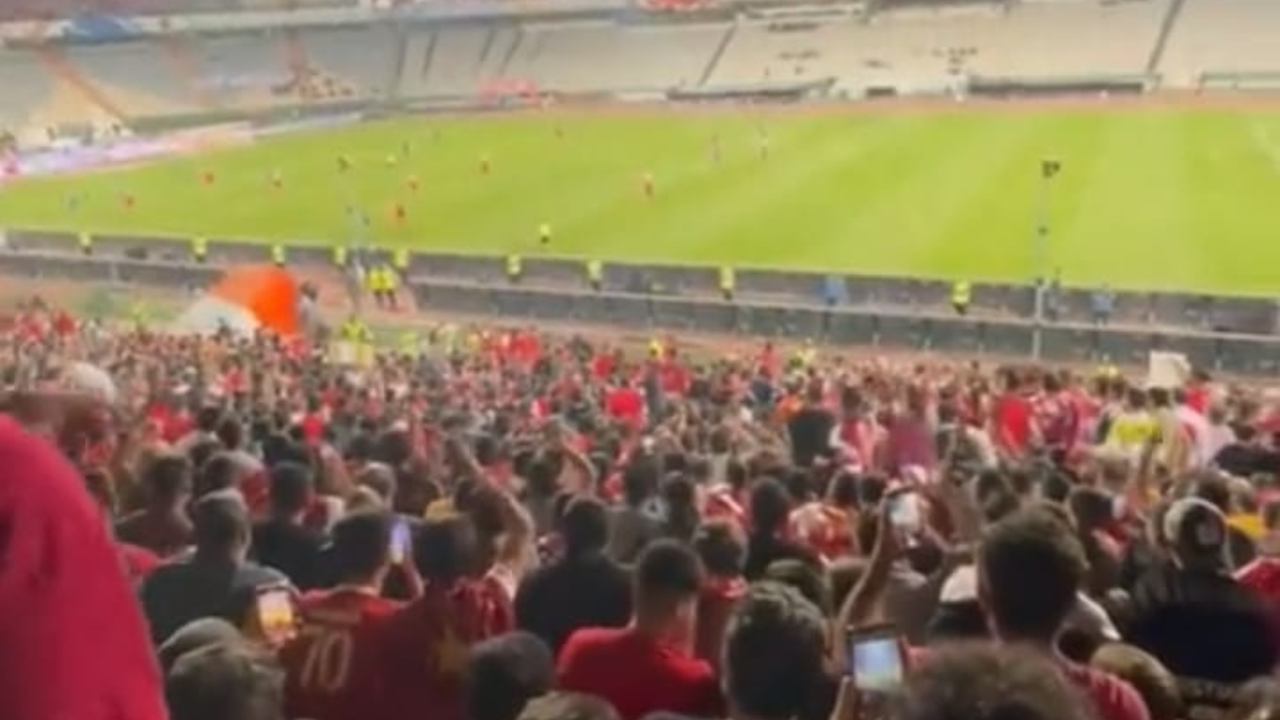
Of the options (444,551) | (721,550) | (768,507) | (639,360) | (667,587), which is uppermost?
(639,360)

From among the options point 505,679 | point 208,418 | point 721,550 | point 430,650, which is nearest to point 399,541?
point 430,650

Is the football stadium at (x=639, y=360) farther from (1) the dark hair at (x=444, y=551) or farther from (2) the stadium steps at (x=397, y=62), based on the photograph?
(2) the stadium steps at (x=397, y=62)

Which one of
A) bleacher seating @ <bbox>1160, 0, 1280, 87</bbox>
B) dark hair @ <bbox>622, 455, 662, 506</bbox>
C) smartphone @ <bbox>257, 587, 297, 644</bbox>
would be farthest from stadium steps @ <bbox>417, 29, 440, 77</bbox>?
smartphone @ <bbox>257, 587, 297, 644</bbox>

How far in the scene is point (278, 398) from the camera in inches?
766

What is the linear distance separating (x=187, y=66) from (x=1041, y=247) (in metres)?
49.3

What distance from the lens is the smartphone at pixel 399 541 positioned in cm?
625

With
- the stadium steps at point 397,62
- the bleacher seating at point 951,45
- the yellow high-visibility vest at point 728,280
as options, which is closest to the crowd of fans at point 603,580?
the yellow high-visibility vest at point 728,280

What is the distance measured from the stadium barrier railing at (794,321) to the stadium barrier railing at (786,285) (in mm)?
427

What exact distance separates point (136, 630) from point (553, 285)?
33107 mm

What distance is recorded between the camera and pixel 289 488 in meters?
7.52

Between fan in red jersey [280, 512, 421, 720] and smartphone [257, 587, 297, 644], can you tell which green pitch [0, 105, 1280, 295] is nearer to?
fan in red jersey [280, 512, 421, 720]

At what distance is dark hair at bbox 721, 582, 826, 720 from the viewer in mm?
4355

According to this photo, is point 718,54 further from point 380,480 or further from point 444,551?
point 444,551

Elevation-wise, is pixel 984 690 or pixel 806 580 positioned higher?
pixel 806 580
